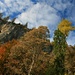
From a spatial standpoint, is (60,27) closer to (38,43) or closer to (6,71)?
(6,71)

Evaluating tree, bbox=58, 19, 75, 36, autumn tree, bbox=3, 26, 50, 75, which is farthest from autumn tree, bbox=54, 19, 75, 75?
autumn tree, bbox=3, 26, 50, 75

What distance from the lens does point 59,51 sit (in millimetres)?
74375

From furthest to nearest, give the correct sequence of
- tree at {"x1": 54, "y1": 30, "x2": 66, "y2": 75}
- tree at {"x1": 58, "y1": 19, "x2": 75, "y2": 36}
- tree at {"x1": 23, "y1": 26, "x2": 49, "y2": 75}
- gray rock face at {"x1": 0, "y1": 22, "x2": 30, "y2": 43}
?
gray rock face at {"x1": 0, "y1": 22, "x2": 30, "y2": 43} < tree at {"x1": 58, "y1": 19, "x2": 75, "y2": 36} < tree at {"x1": 54, "y1": 30, "x2": 66, "y2": 75} < tree at {"x1": 23, "y1": 26, "x2": 49, "y2": 75}

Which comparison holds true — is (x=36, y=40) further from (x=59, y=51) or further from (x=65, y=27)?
(x=65, y=27)

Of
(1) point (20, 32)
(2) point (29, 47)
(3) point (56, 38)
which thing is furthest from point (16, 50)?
(1) point (20, 32)

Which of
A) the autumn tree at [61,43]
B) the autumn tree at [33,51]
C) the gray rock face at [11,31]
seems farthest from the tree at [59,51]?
the gray rock face at [11,31]

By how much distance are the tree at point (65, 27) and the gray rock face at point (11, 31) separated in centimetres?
3513

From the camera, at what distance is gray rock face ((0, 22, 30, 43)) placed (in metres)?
112

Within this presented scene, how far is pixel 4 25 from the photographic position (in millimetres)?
124125

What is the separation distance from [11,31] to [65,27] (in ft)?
134

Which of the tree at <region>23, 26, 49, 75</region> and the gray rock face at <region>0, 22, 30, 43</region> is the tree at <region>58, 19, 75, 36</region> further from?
the gray rock face at <region>0, 22, 30, 43</region>

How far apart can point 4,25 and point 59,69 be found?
200ft

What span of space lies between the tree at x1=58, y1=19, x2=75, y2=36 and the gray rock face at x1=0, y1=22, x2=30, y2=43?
35129 millimetres

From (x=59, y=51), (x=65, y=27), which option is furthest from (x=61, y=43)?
(x=65, y=27)
